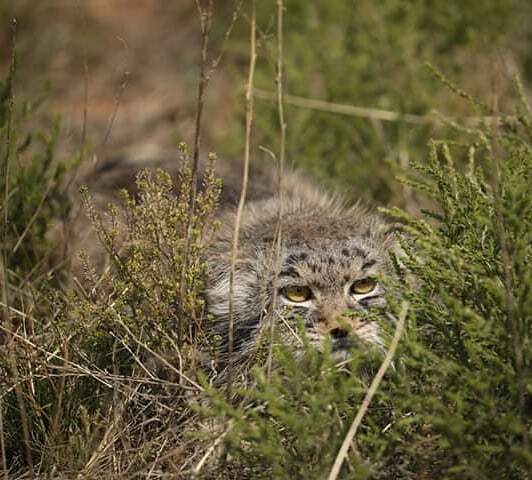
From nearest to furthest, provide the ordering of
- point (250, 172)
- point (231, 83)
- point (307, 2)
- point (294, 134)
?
point (250, 172) < point (294, 134) < point (307, 2) < point (231, 83)

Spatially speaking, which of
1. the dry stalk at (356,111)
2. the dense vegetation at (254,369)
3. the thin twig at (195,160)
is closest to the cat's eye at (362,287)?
the dense vegetation at (254,369)

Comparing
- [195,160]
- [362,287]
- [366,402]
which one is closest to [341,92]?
[362,287]

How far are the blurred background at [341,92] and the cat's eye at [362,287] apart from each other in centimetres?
115

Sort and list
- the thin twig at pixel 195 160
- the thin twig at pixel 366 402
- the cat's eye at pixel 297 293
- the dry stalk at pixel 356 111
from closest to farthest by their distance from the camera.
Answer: the thin twig at pixel 366 402 → the thin twig at pixel 195 160 → the cat's eye at pixel 297 293 → the dry stalk at pixel 356 111

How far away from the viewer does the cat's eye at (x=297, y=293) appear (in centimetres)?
371

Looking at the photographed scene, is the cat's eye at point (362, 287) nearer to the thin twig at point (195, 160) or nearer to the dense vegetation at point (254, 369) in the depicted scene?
the dense vegetation at point (254, 369)

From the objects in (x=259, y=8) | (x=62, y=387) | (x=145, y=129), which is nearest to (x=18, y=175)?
(x=62, y=387)

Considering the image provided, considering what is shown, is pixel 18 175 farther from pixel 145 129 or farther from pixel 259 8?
pixel 259 8

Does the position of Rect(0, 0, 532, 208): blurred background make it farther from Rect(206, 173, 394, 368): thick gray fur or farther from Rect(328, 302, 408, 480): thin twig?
Rect(328, 302, 408, 480): thin twig

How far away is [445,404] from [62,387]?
1.32 meters

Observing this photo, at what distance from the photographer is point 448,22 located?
638 cm

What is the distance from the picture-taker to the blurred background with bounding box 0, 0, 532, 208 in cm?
572

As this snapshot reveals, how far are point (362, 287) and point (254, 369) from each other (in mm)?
942

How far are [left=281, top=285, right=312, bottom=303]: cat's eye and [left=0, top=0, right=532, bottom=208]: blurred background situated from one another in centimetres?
128
